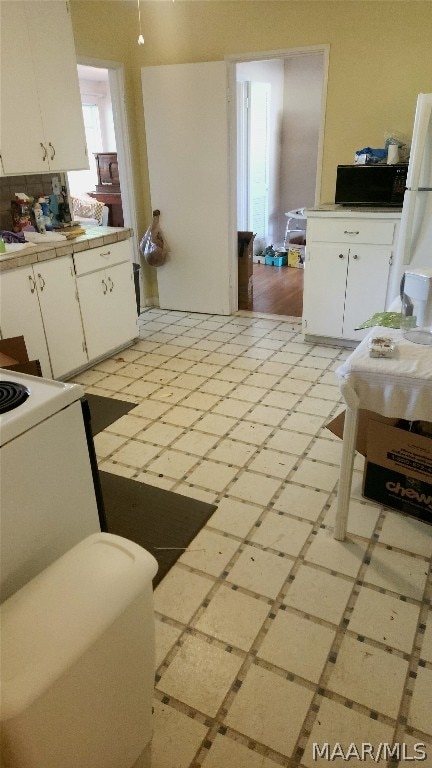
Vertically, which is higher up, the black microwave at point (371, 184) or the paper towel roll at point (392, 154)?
the paper towel roll at point (392, 154)

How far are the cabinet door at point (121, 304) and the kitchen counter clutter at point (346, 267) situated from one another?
134 cm

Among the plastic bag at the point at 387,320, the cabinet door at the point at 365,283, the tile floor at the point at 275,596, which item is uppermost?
the plastic bag at the point at 387,320

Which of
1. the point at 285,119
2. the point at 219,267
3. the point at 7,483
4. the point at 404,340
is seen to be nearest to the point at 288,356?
the point at 219,267

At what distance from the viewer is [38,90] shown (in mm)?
3061

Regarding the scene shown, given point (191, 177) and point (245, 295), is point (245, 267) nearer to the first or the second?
point (245, 295)

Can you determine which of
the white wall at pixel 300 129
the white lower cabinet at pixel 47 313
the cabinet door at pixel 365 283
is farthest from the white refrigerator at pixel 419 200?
the white wall at pixel 300 129

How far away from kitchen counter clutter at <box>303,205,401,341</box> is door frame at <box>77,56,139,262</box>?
1.85 meters

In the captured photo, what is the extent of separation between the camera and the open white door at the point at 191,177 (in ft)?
13.4

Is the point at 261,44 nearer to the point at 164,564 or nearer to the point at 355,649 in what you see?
the point at 164,564

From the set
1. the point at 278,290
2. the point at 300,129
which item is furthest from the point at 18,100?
the point at 300,129

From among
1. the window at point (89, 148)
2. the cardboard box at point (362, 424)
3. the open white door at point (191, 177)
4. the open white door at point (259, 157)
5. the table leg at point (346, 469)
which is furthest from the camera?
the window at point (89, 148)

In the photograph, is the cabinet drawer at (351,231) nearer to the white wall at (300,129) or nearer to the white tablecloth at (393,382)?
the white tablecloth at (393,382)

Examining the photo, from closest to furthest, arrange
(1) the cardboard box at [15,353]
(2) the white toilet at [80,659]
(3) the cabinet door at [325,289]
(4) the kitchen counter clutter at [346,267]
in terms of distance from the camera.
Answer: (2) the white toilet at [80,659], (1) the cardboard box at [15,353], (4) the kitchen counter clutter at [346,267], (3) the cabinet door at [325,289]

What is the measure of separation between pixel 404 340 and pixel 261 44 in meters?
3.16
